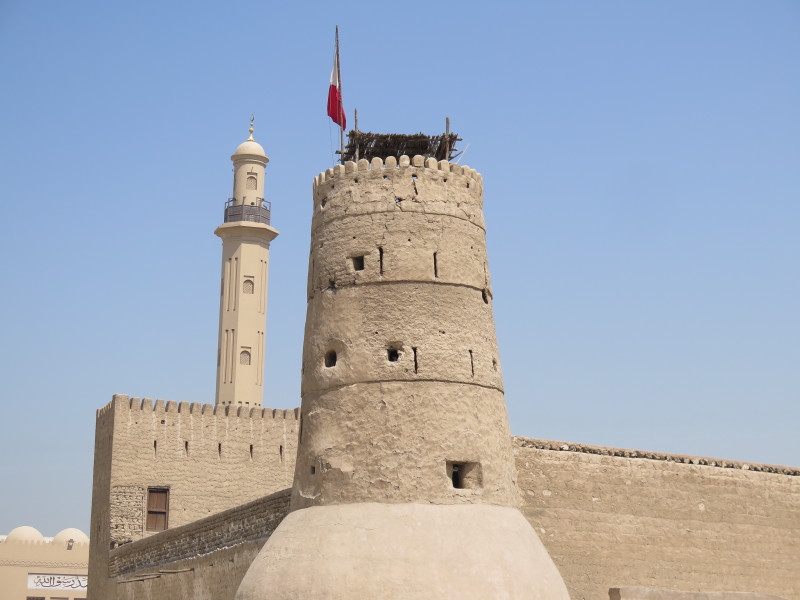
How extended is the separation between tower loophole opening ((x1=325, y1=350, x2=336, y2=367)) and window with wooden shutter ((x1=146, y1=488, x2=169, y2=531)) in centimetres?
1056

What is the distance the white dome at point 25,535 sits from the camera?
150ft

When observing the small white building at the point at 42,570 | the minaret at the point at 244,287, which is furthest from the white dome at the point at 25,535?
the minaret at the point at 244,287

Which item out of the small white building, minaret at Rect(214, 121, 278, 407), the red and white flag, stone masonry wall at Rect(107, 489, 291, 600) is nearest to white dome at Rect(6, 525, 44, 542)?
the small white building

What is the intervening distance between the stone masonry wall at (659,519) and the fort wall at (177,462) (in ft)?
32.8

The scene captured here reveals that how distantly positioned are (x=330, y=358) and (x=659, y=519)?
18.8 feet

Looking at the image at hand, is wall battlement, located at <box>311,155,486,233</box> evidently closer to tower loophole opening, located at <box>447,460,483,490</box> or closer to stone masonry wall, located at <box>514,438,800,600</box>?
tower loophole opening, located at <box>447,460,483,490</box>

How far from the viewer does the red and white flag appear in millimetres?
17469

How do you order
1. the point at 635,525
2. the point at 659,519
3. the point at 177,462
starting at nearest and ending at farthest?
the point at 635,525
the point at 659,519
the point at 177,462

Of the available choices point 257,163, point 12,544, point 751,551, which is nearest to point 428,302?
point 751,551

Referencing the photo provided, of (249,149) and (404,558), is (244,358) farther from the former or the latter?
(404,558)

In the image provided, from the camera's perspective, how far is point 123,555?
2405 cm

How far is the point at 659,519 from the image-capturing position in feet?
58.0

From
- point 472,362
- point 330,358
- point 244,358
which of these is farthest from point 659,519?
point 244,358

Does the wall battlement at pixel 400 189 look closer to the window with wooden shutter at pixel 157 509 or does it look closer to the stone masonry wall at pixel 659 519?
the stone masonry wall at pixel 659 519
